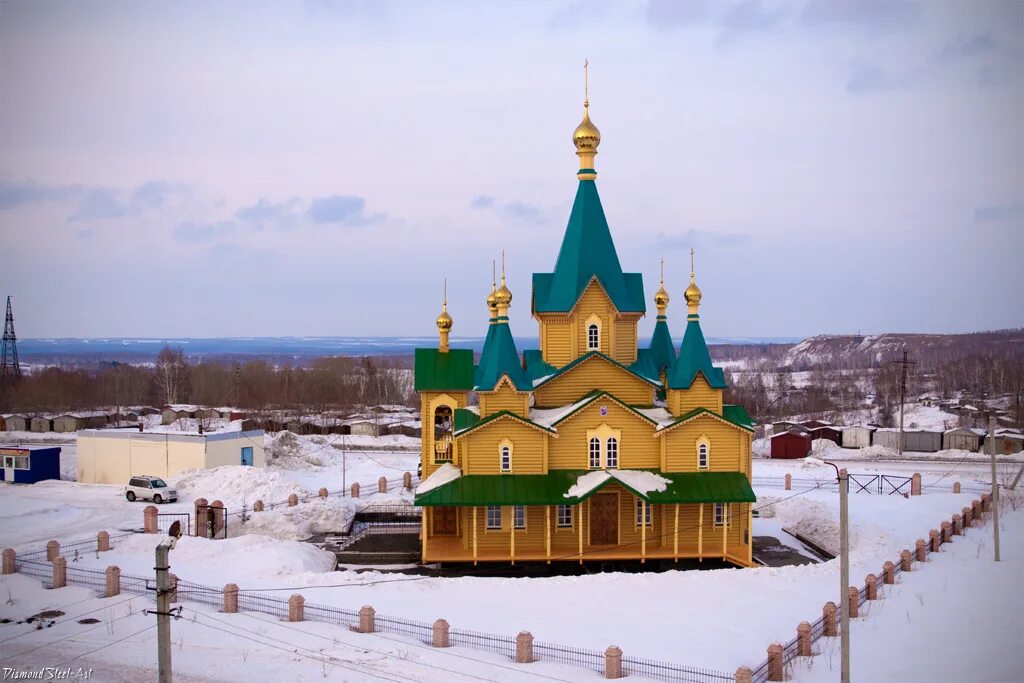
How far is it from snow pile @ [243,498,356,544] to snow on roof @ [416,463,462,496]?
487 cm

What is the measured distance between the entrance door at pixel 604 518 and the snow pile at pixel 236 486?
12.2 meters

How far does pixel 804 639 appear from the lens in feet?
50.0

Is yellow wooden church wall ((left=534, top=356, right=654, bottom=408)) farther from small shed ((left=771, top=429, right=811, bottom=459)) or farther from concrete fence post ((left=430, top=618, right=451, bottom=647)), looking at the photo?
small shed ((left=771, top=429, right=811, bottom=459))

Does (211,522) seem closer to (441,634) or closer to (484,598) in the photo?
(484,598)

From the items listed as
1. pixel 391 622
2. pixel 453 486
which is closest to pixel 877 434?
pixel 453 486

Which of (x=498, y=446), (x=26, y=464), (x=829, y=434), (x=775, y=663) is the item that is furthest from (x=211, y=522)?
(x=829, y=434)

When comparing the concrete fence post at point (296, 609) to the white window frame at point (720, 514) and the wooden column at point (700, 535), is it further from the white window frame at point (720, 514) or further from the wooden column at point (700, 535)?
the white window frame at point (720, 514)

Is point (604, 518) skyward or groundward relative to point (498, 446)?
groundward

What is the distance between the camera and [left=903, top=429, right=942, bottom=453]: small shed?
46562 millimetres

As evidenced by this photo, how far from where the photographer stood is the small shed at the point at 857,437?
48281 millimetres

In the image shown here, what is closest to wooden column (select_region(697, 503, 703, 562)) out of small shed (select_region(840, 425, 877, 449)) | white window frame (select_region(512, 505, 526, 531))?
white window frame (select_region(512, 505, 526, 531))

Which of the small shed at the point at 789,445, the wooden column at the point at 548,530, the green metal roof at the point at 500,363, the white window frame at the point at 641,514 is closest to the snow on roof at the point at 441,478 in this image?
the green metal roof at the point at 500,363

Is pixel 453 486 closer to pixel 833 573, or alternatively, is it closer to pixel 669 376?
pixel 669 376

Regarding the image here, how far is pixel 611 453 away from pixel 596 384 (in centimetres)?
227
